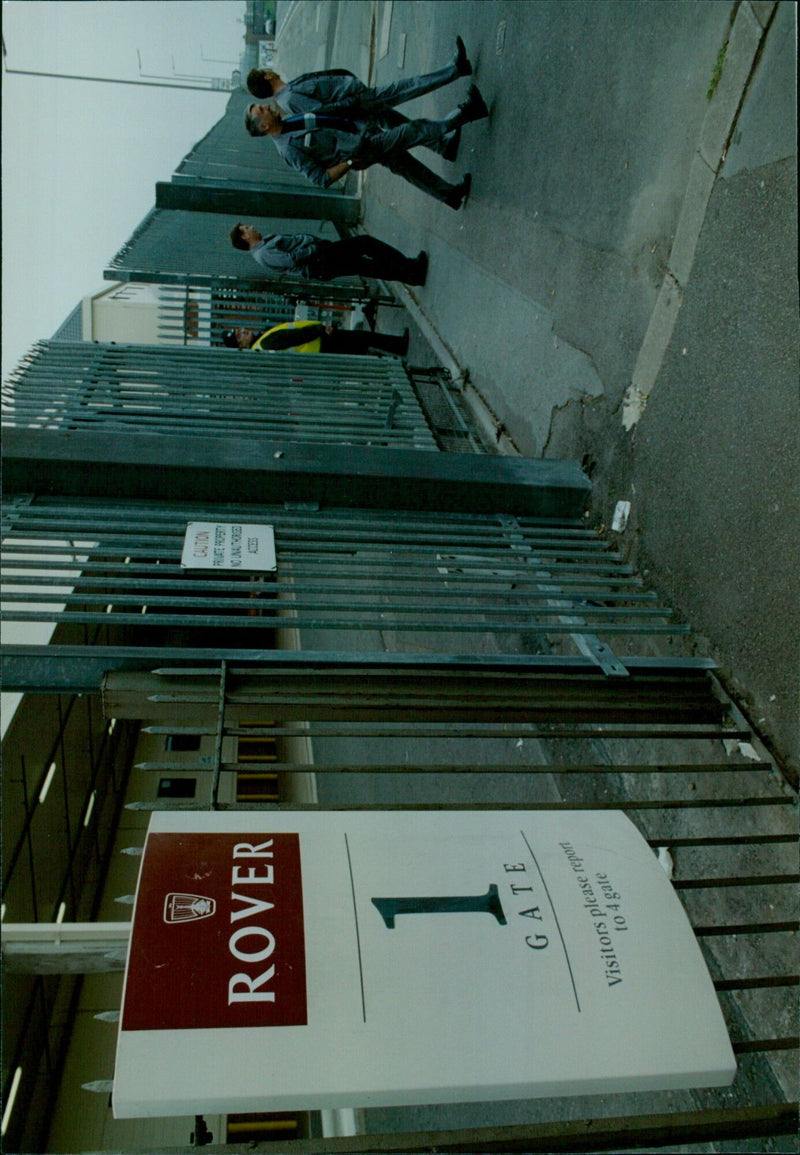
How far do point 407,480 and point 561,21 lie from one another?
3.05 meters

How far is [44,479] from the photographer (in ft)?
10.7

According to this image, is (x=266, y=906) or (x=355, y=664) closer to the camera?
(x=266, y=906)

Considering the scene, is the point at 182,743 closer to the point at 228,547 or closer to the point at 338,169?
the point at 338,169

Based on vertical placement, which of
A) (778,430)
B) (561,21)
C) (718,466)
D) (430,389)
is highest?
(561,21)

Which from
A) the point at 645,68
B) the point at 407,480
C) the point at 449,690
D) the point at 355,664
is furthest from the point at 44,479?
the point at 645,68

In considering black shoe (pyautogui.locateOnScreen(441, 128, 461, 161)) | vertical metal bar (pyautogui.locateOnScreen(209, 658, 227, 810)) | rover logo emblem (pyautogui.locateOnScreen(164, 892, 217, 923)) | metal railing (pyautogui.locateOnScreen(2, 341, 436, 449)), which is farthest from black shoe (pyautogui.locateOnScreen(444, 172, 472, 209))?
rover logo emblem (pyautogui.locateOnScreen(164, 892, 217, 923))

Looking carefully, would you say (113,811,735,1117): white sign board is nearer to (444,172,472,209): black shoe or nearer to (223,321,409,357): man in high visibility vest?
(223,321,409,357): man in high visibility vest

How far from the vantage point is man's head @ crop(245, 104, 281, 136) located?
17.5 ft

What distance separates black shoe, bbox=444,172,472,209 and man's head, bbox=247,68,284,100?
1428 mm

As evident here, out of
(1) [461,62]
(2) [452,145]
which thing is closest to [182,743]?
(2) [452,145]

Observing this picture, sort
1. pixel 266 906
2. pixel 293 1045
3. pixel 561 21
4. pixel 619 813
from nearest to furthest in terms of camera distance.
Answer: pixel 293 1045 < pixel 266 906 < pixel 619 813 < pixel 561 21

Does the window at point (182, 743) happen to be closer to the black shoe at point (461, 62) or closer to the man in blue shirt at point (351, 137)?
the man in blue shirt at point (351, 137)

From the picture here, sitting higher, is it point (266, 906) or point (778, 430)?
point (778, 430)

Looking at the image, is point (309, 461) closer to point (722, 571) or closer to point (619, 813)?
point (722, 571)
